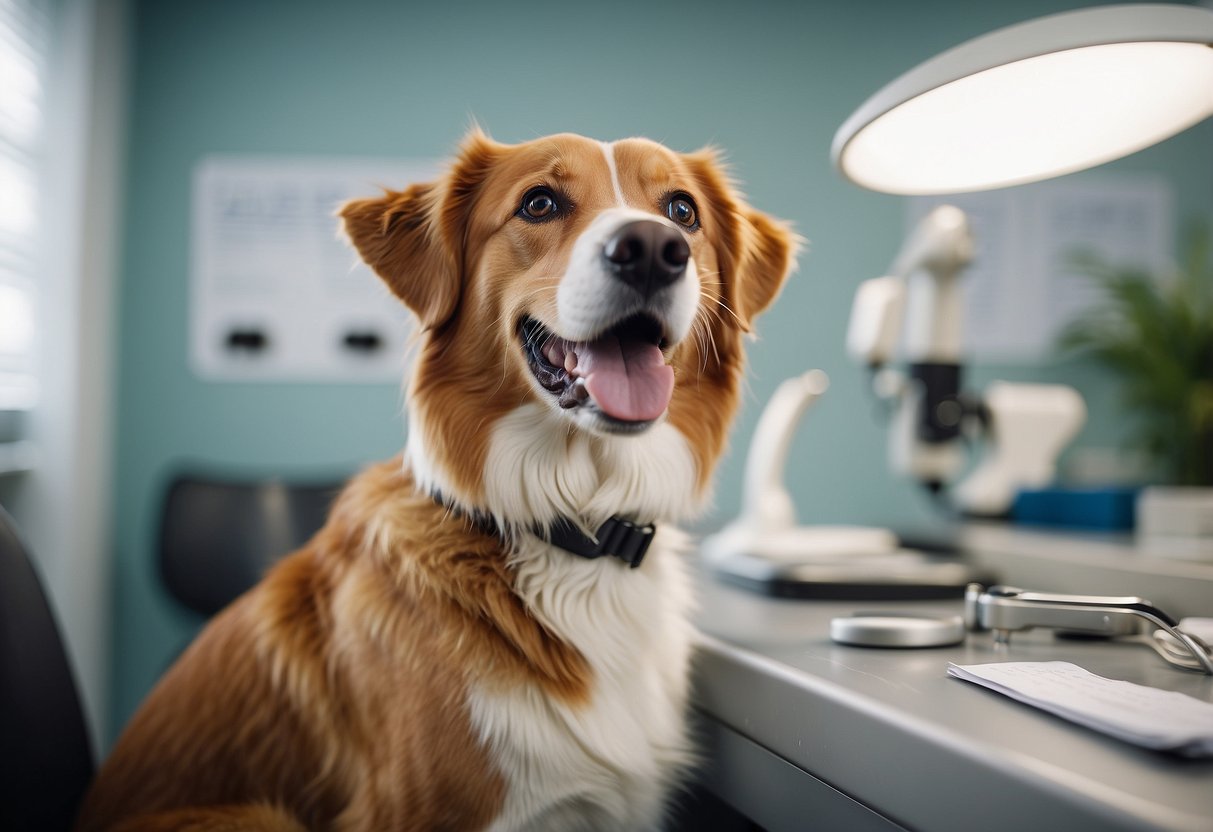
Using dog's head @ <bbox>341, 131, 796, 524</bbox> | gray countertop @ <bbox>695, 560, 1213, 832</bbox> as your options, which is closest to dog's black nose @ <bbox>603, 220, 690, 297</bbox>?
dog's head @ <bbox>341, 131, 796, 524</bbox>

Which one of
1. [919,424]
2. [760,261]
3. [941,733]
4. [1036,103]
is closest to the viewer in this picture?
[941,733]

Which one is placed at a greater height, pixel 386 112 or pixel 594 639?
pixel 386 112

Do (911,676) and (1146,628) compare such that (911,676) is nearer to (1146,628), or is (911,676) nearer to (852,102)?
(1146,628)

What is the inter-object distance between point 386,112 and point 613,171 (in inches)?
76.8

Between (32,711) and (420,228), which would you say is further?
(420,228)

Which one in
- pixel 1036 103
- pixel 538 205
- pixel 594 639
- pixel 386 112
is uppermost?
pixel 386 112

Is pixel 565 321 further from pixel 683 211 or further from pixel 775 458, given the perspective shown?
pixel 775 458

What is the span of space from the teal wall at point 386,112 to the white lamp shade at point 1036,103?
1635 mm

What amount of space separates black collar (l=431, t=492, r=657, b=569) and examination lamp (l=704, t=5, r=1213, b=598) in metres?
0.38

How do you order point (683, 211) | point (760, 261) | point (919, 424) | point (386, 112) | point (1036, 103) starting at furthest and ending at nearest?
point (386, 112) < point (919, 424) < point (760, 261) < point (683, 211) < point (1036, 103)

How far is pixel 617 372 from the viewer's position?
948mm

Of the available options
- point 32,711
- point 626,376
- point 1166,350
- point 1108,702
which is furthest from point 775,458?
point 1166,350

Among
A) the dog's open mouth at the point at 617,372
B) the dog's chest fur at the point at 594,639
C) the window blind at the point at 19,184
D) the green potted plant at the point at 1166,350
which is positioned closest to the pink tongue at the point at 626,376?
the dog's open mouth at the point at 617,372

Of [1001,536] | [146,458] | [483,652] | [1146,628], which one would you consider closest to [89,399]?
[146,458]
